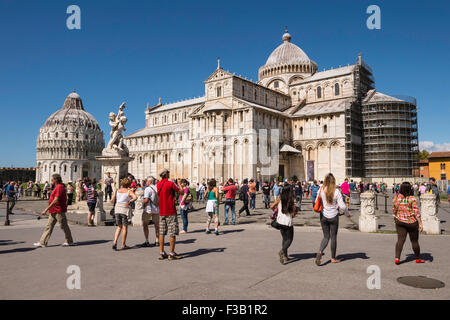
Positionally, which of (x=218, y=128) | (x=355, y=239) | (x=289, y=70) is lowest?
(x=355, y=239)

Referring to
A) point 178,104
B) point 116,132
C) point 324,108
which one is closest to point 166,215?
point 116,132

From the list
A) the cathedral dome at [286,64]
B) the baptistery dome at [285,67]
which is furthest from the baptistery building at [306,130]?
the cathedral dome at [286,64]

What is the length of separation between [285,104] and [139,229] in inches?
1988

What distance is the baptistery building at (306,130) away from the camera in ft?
154

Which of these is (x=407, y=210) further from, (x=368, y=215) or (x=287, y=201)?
(x=368, y=215)

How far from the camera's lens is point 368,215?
38.8ft

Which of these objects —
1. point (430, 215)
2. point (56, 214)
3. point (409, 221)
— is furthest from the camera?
point (430, 215)

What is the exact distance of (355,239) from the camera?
1020cm

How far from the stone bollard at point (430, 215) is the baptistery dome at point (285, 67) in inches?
2002

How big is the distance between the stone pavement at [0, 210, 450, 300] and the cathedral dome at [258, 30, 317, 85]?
54284mm

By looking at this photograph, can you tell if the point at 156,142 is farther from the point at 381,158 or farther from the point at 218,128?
the point at 381,158

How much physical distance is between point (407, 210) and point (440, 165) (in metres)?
63.5

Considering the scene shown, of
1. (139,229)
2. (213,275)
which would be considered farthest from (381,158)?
(213,275)

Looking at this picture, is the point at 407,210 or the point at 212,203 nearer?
the point at 407,210
